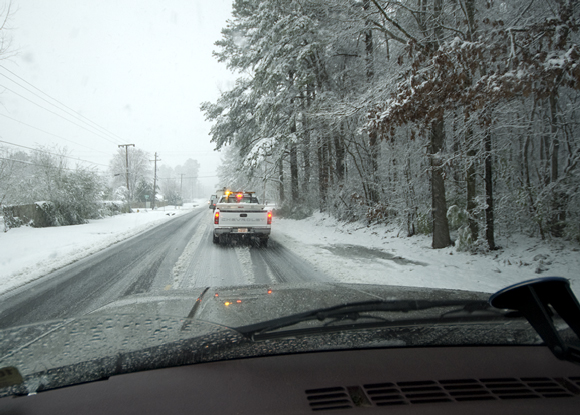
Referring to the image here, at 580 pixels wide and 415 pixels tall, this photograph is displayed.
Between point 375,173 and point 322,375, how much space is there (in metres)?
12.9

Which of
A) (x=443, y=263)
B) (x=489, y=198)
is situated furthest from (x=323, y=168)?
(x=443, y=263)

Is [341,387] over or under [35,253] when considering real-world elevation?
over

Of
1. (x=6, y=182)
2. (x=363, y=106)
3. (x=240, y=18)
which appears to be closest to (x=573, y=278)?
(x=363, y=106)

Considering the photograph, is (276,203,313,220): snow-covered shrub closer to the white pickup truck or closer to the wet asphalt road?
the white pickup truck

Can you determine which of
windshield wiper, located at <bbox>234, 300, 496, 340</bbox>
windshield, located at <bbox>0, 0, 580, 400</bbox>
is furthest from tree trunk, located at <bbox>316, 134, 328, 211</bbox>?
windshield wiper, located at <bbox>234, 300, 496, 340</bbox>

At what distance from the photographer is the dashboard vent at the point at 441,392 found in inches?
50.1

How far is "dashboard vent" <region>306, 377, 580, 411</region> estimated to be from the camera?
1.27m

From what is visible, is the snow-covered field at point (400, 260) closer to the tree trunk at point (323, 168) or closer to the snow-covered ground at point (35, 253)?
the snow-covered ground at point (35, 253)

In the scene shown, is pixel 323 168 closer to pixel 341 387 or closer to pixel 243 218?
pixel 243 218

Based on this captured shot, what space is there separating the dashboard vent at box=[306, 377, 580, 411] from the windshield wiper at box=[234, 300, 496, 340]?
558 millimetres

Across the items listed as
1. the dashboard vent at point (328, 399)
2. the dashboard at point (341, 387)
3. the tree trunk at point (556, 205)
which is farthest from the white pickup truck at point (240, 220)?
the dashboard vent at point (328, 399)

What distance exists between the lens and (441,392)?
1324 millimetres

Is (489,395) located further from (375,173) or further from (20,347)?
(375,173)

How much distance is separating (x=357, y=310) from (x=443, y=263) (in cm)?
682
